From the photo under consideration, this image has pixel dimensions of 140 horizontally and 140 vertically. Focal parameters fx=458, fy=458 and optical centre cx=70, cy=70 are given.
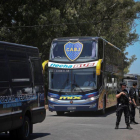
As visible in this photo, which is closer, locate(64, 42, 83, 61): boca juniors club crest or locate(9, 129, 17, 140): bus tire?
locate(9, 129, 17, 140): bus tire

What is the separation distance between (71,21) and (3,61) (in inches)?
1027

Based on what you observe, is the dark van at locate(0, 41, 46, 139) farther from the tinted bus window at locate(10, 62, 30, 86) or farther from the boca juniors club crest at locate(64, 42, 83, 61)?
the boca juniors club crest at locate(64, 42, 83, 61)

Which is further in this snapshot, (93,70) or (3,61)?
(93,70)

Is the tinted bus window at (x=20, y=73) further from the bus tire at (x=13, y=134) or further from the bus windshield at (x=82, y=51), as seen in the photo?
the bus windshield at (x=82, y=51)

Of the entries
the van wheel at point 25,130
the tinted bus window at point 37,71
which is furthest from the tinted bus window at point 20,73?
the van wheel at point 25,130

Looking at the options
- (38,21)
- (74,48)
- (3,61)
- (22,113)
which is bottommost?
(22,113)

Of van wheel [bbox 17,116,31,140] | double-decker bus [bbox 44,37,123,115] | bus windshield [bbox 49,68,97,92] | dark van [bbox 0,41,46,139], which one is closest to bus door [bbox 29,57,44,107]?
dark van [bbox 0,41,46,139]

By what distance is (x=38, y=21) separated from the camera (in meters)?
34.0

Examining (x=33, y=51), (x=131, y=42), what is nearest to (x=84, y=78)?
(x=33, y=51)

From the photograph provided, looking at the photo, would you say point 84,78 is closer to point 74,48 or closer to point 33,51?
point 74,48

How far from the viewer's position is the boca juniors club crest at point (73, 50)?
23797 millimetres

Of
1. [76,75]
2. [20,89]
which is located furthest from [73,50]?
[20,89]

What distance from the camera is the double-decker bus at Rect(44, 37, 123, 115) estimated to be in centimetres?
2331

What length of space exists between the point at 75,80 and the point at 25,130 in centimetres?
1098
